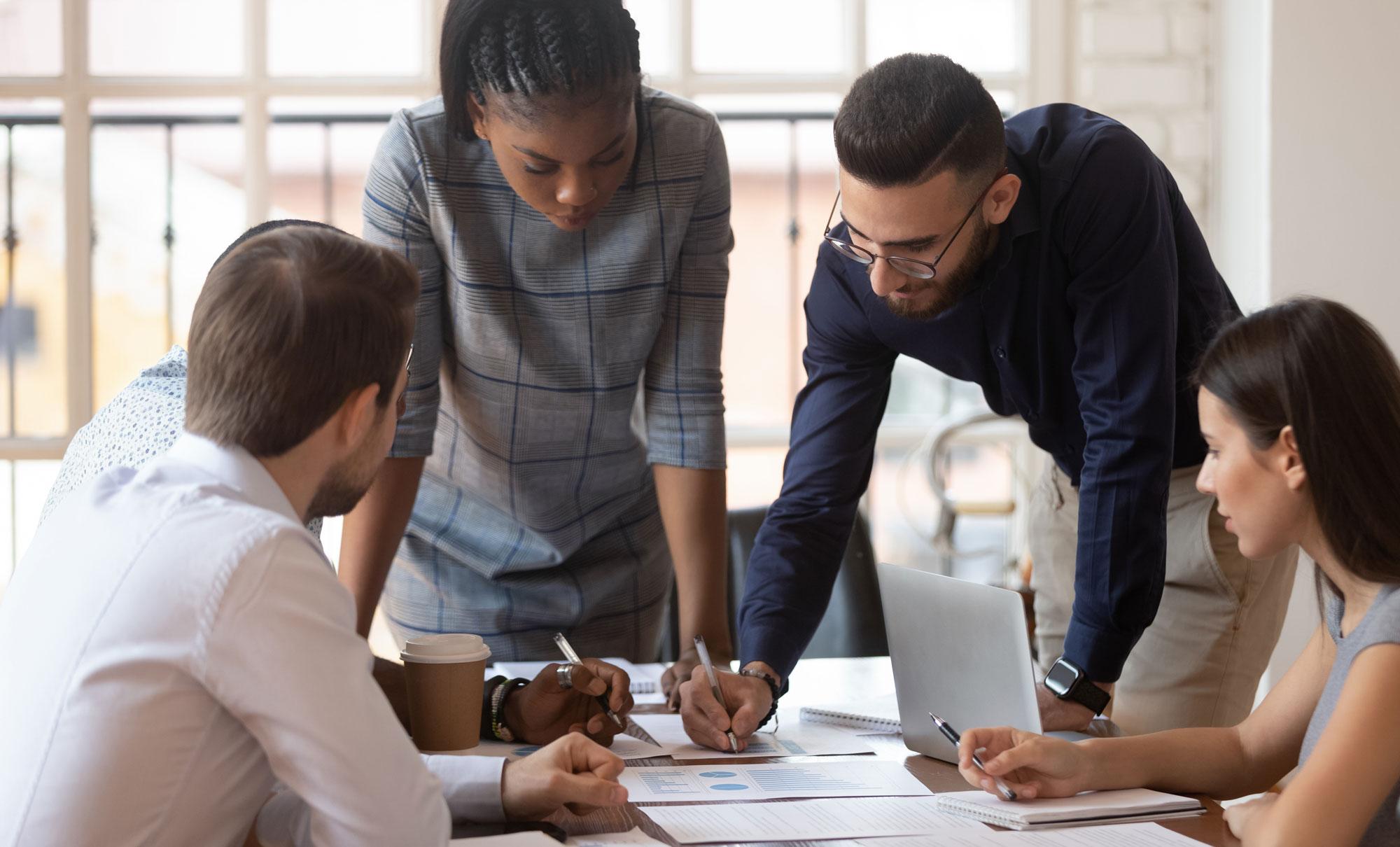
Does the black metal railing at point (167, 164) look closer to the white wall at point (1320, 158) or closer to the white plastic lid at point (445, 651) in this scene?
the white wall at point (1320, 158)

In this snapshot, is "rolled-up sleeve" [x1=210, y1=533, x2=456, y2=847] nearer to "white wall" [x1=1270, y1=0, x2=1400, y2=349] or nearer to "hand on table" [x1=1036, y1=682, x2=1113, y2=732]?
"hand on table" [x1=1036, y1=682, x2=1113, y2=732]

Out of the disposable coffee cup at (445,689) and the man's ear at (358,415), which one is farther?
the disposable coffee cup at (445,689)

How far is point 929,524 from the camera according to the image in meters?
3.23

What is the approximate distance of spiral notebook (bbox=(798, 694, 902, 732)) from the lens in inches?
57.3

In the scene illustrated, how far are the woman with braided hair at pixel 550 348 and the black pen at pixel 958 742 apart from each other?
440 mm

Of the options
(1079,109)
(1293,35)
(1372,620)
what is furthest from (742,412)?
(1372,620)

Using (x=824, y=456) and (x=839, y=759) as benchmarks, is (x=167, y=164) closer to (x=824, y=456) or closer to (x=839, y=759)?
(x=824, y=456)

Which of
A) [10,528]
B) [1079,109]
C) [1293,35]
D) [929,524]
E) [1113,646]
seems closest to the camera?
[1113,646]

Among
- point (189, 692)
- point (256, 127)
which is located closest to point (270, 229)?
point (189, 692)

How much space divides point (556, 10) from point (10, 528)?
2.23 metres

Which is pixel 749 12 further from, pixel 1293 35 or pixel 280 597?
pixel 280 597

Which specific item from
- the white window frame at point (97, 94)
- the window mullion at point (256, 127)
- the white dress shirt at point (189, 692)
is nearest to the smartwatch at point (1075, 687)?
the white dress shirt at point (189, 692)

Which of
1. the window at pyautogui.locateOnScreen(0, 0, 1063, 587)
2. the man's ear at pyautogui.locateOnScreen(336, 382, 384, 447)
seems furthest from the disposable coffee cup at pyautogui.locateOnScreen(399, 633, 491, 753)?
the window at pyautogui.locateOnScreen(0, 0, 1063, 587)

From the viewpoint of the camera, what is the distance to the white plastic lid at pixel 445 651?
1253mm
